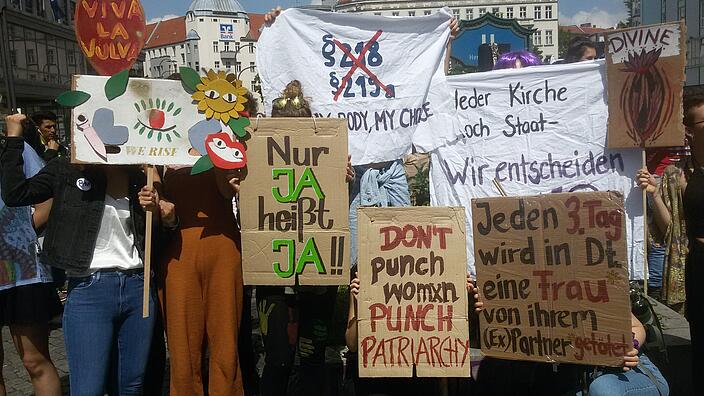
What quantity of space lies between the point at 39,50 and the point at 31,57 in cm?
133

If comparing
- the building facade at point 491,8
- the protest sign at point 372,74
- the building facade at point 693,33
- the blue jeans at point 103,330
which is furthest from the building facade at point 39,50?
the building facade at point 491,8

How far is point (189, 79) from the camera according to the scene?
120 inches

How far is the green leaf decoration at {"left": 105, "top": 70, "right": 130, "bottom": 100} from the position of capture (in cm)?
298

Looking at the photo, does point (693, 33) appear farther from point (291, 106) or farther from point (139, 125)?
point (139, 125)

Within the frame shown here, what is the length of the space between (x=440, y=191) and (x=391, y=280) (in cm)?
119

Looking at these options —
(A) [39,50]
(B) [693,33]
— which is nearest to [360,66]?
(A) [39,50]

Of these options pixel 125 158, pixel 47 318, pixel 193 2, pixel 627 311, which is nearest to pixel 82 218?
pixel 125 158

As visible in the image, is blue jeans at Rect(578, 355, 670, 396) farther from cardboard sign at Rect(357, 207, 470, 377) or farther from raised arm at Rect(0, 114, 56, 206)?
raised arm at Rect(0, 114, 56, 206)

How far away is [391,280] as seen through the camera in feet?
9.70

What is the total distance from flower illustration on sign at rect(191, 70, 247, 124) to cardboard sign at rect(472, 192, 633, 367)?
1.25 meters

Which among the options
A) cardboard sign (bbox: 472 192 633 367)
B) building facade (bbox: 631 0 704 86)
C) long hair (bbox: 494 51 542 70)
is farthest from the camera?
building facade (bbox: 631 0 704 86)

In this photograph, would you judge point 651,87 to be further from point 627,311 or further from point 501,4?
point 501,4

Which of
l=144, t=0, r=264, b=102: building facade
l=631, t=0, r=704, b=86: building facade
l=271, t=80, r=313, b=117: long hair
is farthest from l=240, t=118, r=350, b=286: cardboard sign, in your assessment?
l=144, t=0, r=264, b=102: building facade

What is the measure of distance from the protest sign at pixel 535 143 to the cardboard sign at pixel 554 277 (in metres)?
0.94
